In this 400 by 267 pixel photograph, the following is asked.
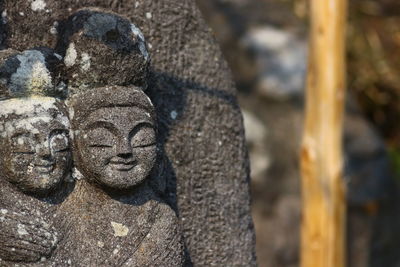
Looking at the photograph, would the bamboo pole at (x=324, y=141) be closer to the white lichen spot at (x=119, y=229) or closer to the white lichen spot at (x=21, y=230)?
the white lichen spot at (x=119, y=229)

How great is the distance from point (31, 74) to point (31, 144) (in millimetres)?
117

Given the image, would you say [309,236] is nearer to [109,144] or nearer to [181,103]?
[181,103]

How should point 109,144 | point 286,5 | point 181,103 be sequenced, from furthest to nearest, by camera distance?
point 286,5
point 181,103
point 109,144

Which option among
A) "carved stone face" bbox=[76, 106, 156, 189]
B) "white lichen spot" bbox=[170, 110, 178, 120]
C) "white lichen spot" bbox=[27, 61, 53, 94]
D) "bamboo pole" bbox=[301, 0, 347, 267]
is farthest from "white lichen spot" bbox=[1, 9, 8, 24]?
"bamboo pole" bbox=[301, 0, 347, 267]

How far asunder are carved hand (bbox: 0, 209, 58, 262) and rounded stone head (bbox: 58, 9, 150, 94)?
9.2 inches

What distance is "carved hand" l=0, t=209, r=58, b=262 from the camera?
158 cm

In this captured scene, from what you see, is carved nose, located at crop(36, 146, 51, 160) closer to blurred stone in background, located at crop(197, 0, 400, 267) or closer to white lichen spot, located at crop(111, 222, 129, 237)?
white lichen spot, located at crop(111, 222, 129, 237)

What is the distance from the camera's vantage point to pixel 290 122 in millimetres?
4031

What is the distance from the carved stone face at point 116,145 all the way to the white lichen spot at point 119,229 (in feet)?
0.21

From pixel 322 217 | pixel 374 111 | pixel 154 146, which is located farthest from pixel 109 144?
pixel 374 111

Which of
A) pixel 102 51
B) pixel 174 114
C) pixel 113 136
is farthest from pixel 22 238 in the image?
pixel 174 114

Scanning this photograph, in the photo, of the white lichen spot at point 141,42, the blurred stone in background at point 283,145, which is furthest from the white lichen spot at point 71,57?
the blurred stone in background at point 283,145

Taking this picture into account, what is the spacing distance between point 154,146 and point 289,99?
95.4 inches

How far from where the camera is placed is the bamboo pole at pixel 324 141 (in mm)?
3160
